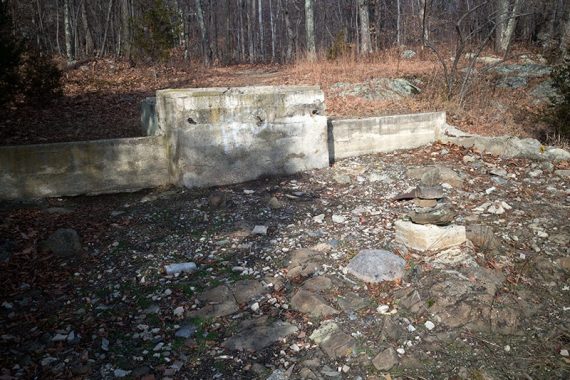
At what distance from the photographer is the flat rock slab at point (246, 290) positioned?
12.1ft

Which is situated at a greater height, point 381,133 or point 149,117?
point 149,117

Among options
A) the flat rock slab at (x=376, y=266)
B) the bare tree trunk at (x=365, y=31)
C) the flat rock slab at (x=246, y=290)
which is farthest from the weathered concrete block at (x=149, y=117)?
the bare tree trunk at (x=365, y=31)

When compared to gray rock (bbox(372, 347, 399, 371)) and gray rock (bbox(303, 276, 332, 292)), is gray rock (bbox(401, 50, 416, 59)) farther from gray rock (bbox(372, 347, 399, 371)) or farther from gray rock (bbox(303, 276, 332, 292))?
gray rock (bbox(372, 347, 399, 371))

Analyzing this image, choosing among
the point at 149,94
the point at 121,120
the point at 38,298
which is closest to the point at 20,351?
the point at 38,298

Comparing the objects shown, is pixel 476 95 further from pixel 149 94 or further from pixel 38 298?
pixel 38 298

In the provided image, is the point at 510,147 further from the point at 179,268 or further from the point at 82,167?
the point at 82,167

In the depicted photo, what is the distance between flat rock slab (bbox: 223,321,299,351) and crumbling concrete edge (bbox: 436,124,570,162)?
5522 mm

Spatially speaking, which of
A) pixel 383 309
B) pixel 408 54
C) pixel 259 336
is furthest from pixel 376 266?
pixel 408 54

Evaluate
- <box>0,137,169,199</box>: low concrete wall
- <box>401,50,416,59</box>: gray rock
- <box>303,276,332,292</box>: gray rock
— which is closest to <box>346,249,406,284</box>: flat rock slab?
<box>303,276,332,292</box>: gray rock

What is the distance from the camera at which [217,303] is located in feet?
11.9

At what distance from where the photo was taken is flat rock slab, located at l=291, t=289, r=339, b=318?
11.5 ft

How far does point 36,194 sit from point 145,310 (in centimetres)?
279

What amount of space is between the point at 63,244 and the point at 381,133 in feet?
17.1

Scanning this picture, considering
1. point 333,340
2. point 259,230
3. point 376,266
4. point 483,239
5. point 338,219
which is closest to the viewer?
point 333,340
